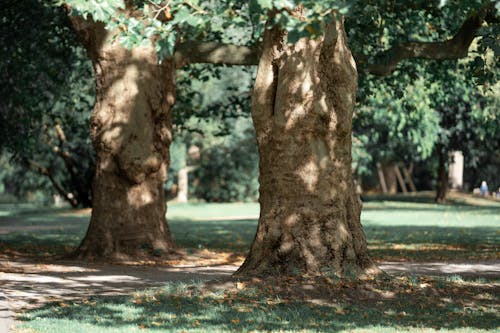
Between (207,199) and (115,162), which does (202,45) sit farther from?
(207,199)

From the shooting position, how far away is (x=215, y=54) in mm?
18312

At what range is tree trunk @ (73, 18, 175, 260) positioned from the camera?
56.2 feet

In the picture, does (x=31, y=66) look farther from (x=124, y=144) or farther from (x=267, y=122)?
(x=267, y=122)

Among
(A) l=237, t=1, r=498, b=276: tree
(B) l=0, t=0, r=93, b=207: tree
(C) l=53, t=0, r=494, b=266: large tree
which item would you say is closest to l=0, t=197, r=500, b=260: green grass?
(C) l=53, t=0, r=494, b=266: large tree

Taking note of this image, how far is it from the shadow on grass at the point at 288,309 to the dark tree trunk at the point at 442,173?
31485 mm

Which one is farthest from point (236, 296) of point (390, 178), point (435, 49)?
point (390, 178)

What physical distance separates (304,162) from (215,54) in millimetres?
7004

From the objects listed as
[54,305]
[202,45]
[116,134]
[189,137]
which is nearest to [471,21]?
[202,45]

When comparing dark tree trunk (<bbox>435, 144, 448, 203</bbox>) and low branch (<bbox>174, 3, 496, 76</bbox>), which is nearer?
low branch (<bbox>174, 3, 496, 76</bbox>)

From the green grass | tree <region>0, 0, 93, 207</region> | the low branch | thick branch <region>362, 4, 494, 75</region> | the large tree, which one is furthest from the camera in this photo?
tree <region>0, 0, 93, 207</region>

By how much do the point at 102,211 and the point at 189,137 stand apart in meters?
32.3

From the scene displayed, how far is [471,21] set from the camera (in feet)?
58.6

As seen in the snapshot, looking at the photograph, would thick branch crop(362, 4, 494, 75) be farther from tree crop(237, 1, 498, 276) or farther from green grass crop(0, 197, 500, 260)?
tree crop(237, 1, 498, 276)

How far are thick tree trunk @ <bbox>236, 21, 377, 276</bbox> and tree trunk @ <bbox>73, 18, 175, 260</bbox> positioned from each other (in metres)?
5.59
